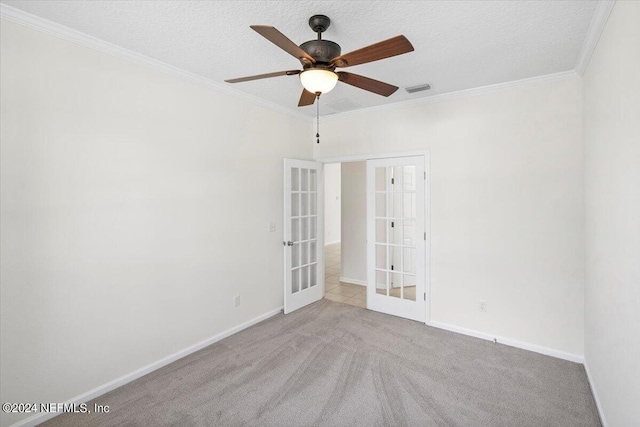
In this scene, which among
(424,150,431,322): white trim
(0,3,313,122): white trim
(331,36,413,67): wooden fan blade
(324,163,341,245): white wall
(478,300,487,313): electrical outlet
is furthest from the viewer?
(324,163,341,245): white wall

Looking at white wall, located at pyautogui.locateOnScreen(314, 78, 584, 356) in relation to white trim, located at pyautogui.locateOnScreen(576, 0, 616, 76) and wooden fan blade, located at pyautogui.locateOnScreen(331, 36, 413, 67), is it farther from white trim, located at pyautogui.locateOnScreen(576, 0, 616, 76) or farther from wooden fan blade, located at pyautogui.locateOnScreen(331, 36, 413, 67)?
wooden fan blade, located at pyautogui.locateOnScreen(331, 36, 413, 67)

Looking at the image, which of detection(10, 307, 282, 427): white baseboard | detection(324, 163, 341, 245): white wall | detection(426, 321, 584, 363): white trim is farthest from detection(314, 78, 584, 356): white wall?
detection(324, 163, 341, 245): white wall

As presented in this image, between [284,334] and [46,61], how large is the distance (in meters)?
3.07

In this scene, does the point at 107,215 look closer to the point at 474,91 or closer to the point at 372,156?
the point at 372,156

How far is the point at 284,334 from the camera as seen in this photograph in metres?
3.36

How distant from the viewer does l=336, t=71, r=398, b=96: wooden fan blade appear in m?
1.99

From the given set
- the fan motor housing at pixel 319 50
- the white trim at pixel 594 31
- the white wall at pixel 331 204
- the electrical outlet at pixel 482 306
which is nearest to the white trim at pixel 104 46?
the fan motor housing at pixel 319 50

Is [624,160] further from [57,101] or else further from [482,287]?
[57,101]

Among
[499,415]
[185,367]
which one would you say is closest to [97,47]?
[185,367]

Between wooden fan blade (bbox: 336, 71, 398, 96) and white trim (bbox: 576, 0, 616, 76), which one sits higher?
white trim (bbox: 576, 0, 616, 76)

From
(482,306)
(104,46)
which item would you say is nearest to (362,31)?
(104,46)

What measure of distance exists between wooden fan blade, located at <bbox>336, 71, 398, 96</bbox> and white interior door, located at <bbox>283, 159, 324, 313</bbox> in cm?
199

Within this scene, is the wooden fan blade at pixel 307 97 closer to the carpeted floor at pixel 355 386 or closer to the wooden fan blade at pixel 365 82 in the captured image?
the wooden fan blade at pixel 365 82

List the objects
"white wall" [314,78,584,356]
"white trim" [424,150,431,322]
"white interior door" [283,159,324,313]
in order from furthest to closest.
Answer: "white interior door" [283,159,324,313] < "white trim" [424,150,431,322] < "white wall" [314,78,584,356]
